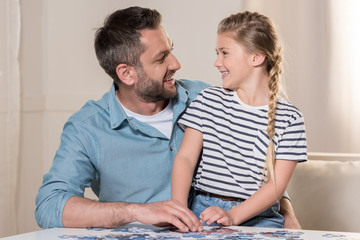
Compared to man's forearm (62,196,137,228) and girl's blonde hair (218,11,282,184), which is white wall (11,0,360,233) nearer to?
girl's blonde hair (218,11,282,184)

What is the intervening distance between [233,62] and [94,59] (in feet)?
7.57

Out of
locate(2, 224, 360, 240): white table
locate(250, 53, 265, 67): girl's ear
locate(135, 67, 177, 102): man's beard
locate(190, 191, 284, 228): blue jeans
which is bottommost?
locate(190, 191, 284, 228): blue jeans

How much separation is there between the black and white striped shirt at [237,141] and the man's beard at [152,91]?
0.74ft

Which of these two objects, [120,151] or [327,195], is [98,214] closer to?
[120,151]

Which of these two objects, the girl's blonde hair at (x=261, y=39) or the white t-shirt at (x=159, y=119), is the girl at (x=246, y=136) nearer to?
the girl's blonde hair at (x=261, y=39)

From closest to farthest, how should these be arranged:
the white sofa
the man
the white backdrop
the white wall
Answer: the man < the white sofa < the white wall < the white backdrop

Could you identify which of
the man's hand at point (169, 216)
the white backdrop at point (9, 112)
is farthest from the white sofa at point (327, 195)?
the white backdrop at point (9, 112)

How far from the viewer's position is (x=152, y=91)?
2432 mm

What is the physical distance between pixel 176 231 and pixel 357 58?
2179mm

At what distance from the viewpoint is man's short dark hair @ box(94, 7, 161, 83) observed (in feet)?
8.20

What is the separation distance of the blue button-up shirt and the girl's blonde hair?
445 mm

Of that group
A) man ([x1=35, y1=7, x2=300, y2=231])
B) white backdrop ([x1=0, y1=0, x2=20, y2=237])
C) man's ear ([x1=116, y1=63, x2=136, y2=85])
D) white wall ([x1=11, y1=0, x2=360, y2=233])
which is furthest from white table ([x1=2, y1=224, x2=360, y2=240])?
white backdrop ([x1=0, y1=0, x2=20, y2=237])

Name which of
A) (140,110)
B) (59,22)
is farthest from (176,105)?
(59,22)

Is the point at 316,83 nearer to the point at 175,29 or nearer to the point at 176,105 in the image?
the point at 175,29
